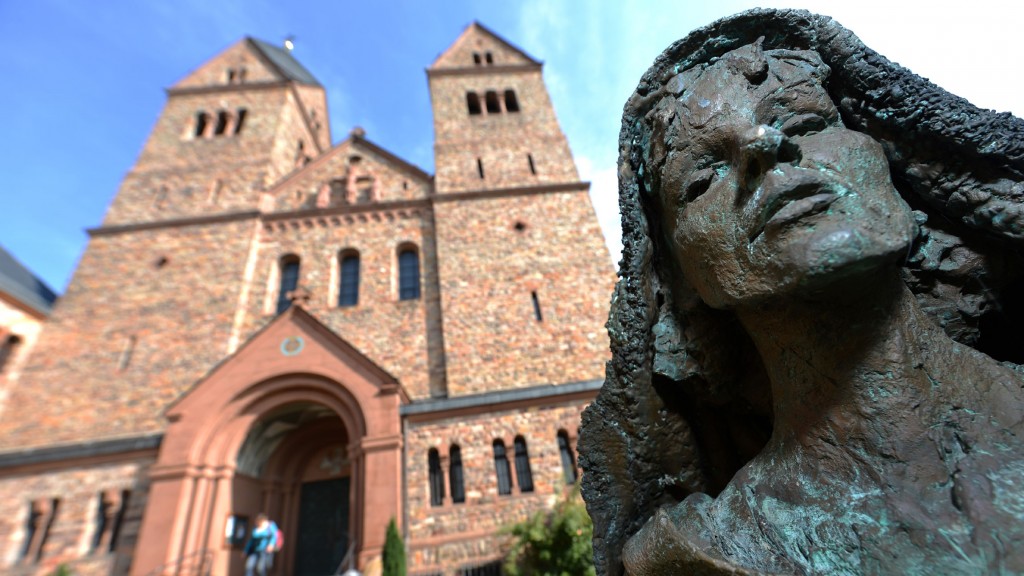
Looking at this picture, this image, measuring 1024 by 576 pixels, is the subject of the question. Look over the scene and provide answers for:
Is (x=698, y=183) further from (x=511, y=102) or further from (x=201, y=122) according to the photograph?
(x=201, y=122)

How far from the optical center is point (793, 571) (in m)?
0.97

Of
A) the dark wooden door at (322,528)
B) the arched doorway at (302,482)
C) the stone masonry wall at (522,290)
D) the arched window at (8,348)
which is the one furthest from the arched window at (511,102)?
the arched window at (8,348)

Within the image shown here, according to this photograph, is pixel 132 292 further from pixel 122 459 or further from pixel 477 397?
pixel 477 397

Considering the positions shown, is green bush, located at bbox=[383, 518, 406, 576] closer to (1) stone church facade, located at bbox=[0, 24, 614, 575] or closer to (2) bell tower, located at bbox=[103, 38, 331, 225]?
(1) stone church facade, located at bbox=[0, 24, 614, 575]

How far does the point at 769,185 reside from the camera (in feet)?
3.24

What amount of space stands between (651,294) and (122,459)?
38.5 ft

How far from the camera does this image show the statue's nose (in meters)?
0.99

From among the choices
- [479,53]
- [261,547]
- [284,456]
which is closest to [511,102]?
[479,53]

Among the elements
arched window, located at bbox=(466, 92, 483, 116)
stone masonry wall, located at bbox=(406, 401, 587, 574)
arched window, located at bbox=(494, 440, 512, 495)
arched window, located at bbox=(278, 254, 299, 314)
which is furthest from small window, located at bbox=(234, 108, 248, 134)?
arched window, located at bbox=(494, 440, 512, 495)

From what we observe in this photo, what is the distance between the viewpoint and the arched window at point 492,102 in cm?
1714

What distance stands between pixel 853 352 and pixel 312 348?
961 cm

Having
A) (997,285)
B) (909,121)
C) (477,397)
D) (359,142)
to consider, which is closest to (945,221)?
(997,285)

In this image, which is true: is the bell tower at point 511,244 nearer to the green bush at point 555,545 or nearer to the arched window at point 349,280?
the arched window at point 349,280

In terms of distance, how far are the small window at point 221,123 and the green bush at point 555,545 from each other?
55.6 ft
